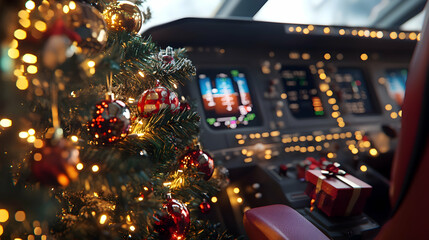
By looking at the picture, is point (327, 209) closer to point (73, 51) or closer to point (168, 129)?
point (168, 129)

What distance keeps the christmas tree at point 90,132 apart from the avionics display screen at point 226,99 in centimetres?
64

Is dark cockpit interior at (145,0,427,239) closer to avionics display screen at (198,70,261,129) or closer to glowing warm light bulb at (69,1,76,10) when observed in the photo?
avionics display screen at (198,70,261,129)

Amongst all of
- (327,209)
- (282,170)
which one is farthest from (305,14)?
(327,209)

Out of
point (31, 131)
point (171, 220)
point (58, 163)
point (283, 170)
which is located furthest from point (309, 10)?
point (58, 163)

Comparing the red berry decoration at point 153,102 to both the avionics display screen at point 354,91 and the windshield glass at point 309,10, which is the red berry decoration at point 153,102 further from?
the avionics display screen at point 354,91

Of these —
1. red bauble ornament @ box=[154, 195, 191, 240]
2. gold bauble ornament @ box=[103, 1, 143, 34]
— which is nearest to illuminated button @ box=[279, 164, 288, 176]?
red bauble ornament @ box=[154, 195, 191, 240]

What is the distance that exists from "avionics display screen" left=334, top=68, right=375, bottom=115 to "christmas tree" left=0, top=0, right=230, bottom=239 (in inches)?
→ 59.0

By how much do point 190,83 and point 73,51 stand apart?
3.84ft

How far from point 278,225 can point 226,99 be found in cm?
102

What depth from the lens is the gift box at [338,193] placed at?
941mm

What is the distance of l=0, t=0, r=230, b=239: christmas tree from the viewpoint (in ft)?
1.25

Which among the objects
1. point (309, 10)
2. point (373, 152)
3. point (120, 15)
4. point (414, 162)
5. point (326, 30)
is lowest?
point (373, 152)

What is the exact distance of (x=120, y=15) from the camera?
76 cm

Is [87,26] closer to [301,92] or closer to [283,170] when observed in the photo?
[283,170]
